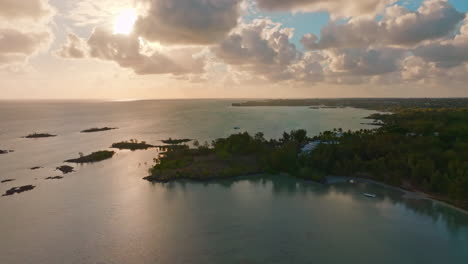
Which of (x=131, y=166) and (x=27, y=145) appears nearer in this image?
(x=131, y=166)

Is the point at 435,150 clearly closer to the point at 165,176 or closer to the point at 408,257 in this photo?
the point at 408,257

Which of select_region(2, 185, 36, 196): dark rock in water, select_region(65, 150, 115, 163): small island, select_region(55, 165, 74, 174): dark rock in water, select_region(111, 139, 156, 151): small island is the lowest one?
select_region(2, 185, 36, 196): dark rock in water

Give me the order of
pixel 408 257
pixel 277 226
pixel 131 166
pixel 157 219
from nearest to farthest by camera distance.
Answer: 1. pixel 408 257
2. pixel 277 226
3. pixel 157 219
4. pixel 131 166

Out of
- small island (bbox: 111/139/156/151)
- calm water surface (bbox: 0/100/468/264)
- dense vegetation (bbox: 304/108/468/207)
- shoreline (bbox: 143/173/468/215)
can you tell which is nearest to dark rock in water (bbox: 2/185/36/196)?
calm water surface (bbox: 0/100/468/264)

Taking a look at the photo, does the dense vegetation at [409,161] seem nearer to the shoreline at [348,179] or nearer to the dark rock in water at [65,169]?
the shoreline at [348,179]

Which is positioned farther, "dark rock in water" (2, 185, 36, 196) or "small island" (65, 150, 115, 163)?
"small island" (65, 150, 115, 163)

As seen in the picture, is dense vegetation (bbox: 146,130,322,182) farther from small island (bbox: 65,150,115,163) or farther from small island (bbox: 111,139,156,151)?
small island (bbox: 111,139,156,151)

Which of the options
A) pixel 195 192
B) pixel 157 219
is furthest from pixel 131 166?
pixel 157 219

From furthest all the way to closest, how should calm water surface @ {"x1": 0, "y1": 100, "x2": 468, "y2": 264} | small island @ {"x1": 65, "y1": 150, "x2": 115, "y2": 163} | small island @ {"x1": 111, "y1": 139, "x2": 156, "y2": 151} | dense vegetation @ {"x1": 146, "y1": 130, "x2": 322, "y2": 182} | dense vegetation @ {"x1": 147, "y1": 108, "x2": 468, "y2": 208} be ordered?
1. small island @ {"x1": 111, "y1": 139, "x2": 156, "y2": 151}
2. small island @ {"x1": 65, "y1": 150, "x2": 115, "y2": 163}
3. dense vegetation @ {"x1": 146, "y1": 130, "x2": 322, "y2": 182}
4. dense vegetation @ {"x1": 147, "y1": 108, "x2": 468, "y2": 208}
5. calm water surface @ {"x1": 0, "y1": 100, "x2": 468, "y2": 264}

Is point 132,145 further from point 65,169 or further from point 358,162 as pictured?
point 358,162

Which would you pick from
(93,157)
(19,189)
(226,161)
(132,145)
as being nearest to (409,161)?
(226,161)
